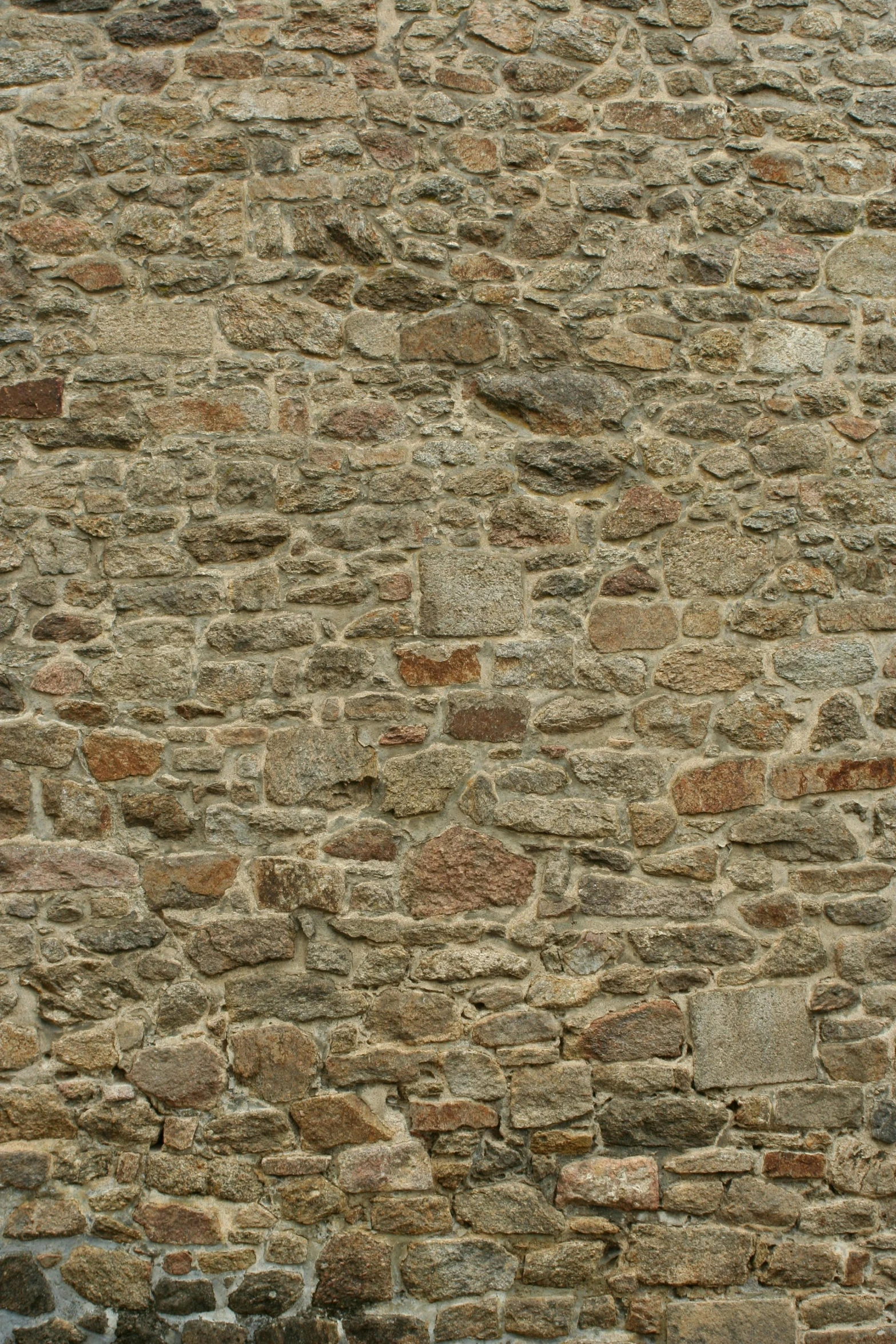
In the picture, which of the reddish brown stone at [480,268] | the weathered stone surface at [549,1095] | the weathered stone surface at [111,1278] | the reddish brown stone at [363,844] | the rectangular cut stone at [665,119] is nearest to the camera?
the weathered stone surface at [111,1278]

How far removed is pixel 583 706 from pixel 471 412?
968 mm

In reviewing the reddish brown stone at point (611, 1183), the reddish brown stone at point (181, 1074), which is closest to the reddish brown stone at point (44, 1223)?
the reddish brown stone at point (181, 1074)

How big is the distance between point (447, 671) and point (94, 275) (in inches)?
64.6

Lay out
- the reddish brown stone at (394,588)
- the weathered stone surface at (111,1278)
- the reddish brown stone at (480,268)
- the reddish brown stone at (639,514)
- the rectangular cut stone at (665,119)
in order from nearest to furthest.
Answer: the weathered stone surface at (111,1278), the reddish brown stone at (394,588), the reddish brown stone at (639,514), the reddish brown stone at (480,268), the rectangular cut stone at (665,119)

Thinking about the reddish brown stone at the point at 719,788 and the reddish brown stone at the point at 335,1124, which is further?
the reddish brown stone at the point at 719,788

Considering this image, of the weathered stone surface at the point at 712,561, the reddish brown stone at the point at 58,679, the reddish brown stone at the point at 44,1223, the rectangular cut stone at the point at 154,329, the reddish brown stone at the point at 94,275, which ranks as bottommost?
the reddish brown stone at the point at 44,1223

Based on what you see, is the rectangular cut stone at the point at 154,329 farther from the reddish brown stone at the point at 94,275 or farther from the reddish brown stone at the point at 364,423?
the reddish brown stone at the point at 364,423

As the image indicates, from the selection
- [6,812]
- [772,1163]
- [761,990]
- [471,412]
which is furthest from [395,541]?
[772,1163]

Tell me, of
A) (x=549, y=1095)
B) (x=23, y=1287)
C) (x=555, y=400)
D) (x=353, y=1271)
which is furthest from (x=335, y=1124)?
(x=555, y=400)

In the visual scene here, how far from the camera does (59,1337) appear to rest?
3.00m

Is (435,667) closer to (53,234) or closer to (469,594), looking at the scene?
(469,594)

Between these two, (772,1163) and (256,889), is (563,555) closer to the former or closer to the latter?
(256,889)

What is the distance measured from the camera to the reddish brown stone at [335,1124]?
3.08 m

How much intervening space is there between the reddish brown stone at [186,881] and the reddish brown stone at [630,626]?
4.20ft
